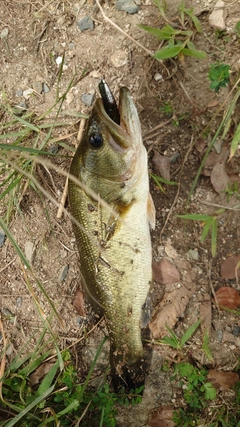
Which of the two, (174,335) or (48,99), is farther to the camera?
(48,99)

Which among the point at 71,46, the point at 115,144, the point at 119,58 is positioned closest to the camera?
the point at 115,144

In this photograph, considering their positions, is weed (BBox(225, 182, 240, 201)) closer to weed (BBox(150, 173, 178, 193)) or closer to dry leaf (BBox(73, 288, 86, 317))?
weed (BBox(150, 173, 178, 193))

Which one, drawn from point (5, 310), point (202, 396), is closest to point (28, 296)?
point (5, 310)

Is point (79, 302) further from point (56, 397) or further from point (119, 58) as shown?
point (119, 58)

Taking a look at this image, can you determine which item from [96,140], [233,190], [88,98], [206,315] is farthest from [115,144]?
[206,315]

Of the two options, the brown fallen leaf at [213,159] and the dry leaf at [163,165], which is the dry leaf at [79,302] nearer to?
the dry leaf at [163,165]

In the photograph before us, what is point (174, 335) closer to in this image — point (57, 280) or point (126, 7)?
point (57, 280)
